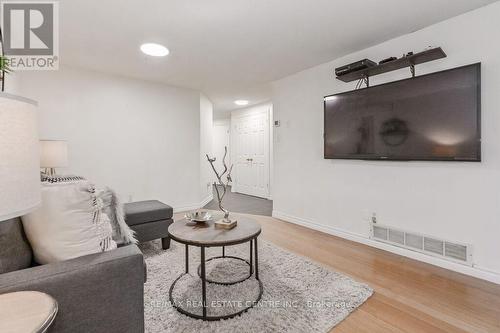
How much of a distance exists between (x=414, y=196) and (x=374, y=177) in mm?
445

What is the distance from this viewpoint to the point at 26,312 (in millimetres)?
746

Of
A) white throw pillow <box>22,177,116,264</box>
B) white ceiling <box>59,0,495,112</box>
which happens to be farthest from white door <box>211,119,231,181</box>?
white throw pillow <box>22,177,116,264</box>

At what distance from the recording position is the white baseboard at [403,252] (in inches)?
82.5

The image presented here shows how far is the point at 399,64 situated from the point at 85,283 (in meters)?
3.01

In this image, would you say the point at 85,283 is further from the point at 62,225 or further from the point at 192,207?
the point at 192,207

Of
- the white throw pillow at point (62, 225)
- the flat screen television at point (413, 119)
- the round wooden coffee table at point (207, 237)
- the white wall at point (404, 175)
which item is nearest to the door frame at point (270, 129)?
the white wall at point (404, 175)

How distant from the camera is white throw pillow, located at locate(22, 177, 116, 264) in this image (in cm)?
112

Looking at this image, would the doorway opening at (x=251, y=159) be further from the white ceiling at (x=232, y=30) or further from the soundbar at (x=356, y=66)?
the soundbar at (x=356, y=66)

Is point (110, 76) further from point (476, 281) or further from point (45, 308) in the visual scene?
point (476, 281)

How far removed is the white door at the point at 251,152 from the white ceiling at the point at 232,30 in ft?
8.16

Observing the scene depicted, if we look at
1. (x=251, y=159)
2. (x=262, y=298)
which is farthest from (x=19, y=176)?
(x=251, y=159)

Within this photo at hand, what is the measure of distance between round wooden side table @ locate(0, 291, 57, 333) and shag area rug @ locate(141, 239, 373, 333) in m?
0.86

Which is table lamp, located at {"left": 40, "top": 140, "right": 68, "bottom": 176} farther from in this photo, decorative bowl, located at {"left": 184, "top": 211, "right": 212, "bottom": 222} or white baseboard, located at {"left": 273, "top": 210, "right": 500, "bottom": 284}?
white baseboard, located at {"left": 273, "top": 210, "right": 500, "bottom": 284}

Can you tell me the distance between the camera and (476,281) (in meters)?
2.07
